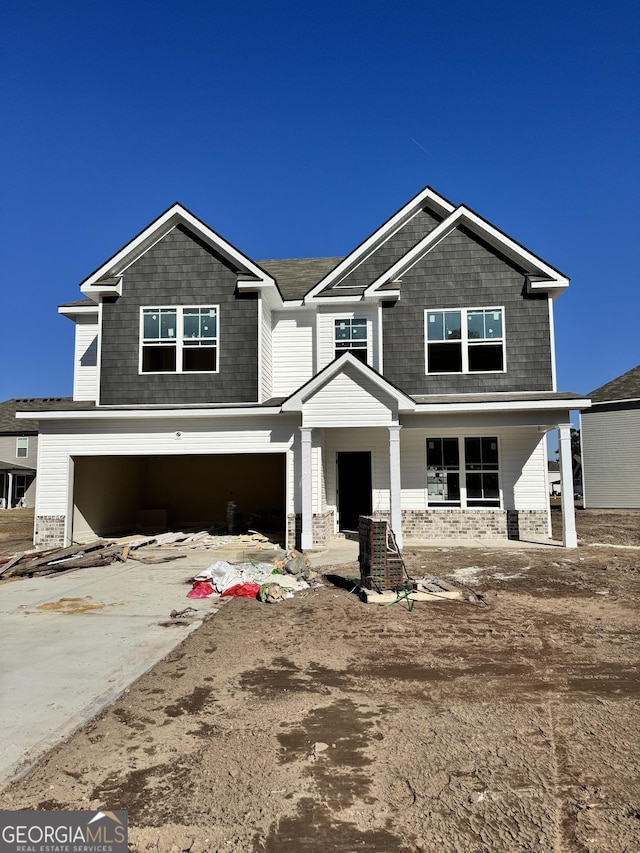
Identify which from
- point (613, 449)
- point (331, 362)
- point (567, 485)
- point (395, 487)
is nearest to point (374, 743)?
point (395, 487)

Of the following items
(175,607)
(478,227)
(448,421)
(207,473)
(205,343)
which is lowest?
(175,607)

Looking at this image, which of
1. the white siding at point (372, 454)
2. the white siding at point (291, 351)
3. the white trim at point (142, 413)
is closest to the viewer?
the white trim at point (142, 413)

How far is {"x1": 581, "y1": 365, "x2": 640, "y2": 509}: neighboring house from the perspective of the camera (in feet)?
80.9

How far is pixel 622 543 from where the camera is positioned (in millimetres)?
14523

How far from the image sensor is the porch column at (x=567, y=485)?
12711 millimetres

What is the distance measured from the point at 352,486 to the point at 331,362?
382 cm

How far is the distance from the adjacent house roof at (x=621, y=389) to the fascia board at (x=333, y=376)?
17.0 metres

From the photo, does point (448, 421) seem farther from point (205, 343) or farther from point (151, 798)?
point (151, 798)

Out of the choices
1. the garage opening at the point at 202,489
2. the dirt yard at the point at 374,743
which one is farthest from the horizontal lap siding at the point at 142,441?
the dirt yard at the point at 374,743

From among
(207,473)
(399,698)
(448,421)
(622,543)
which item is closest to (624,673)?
(399,698)

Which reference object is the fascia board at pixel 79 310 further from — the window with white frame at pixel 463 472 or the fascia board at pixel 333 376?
the window with white frame at pixel 463 472

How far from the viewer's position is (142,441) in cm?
1391

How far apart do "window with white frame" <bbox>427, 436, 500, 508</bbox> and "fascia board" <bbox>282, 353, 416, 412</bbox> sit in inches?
105

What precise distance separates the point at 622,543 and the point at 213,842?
14.7m
